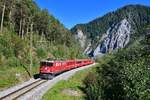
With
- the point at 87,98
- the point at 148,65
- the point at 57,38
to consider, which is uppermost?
the point at 57,38

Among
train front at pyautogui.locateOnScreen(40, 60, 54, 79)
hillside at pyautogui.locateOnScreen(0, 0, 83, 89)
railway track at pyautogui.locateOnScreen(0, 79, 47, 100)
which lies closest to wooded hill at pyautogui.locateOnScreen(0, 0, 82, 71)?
hillside at pyautogui.locateOnScreen(0, 0, 83, 89)

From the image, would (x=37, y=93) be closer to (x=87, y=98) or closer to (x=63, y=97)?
(x=63, y=97)

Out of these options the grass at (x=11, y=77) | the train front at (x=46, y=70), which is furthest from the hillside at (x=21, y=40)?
the train front at (x=46, y=70)

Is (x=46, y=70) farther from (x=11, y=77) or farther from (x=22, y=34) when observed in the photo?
(x=22, y=34)

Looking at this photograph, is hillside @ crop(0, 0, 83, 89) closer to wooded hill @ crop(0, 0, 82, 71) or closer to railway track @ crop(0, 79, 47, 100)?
wooded hill @ crop(0, 0, 82, 71)

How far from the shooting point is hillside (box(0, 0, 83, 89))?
56.3 metres

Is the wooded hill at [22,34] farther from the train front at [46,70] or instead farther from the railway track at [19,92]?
the railway track at [19,92]

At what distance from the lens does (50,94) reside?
4147cm

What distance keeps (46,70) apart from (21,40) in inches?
763

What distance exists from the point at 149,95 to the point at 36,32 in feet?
279

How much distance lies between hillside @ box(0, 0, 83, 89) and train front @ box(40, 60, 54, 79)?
2047mm

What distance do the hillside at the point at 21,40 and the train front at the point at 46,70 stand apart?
6.72ft

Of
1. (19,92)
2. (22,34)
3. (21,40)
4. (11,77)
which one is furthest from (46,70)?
(22,34)

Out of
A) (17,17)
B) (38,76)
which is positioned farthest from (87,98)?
(17,17)
